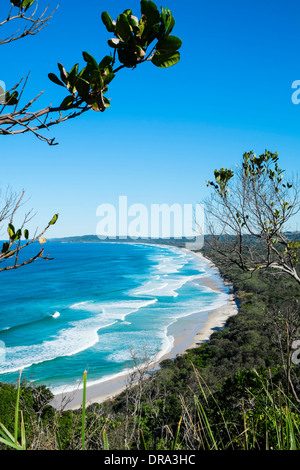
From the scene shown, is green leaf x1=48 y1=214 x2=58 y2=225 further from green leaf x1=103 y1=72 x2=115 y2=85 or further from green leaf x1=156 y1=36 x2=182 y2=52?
green leaf x1=156 y1=36 x2=182 y2=52

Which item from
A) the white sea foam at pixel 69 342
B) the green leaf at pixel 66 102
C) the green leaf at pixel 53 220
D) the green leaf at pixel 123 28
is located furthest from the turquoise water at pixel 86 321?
the green leaf at pixel 123 28

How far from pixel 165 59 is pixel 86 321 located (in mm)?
30269

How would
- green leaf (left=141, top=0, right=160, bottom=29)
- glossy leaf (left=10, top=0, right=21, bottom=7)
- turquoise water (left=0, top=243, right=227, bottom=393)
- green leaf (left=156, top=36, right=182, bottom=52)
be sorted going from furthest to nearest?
1. turquoise water (left=0, top=243, right=227, bottom=393)
2. glossy leaf (left=10, top=0, right=21, bottom=7)
3. green leaf (left=156, top=36, right=182, bottom=52)
4. green leaf (left=141, top=0, right=160, bottom=29)

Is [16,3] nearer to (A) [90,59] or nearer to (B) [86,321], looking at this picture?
(A) [90,59]

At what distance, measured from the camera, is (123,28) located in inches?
61.9

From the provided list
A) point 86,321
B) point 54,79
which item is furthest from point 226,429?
point 86,321

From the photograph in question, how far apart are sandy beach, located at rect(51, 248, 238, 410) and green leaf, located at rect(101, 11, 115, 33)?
42.6 feet

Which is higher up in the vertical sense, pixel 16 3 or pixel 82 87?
pixel 16 3

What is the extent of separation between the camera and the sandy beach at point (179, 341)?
17109mm

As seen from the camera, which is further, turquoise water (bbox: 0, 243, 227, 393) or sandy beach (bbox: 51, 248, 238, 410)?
turquoise water (bbox: 0, 243, 227, 393)

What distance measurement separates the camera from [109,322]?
29.5 meters

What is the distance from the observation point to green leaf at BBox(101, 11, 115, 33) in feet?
5.20

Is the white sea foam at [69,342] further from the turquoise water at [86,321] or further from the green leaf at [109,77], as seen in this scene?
the green leaf at [109,77]

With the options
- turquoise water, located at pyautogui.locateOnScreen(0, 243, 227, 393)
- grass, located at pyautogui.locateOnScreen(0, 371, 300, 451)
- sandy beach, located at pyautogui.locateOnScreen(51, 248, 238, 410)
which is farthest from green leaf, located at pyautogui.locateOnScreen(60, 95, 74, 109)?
sandy beach, located at pyautogui.locateOnScreen(51, 248, 238, 410)
